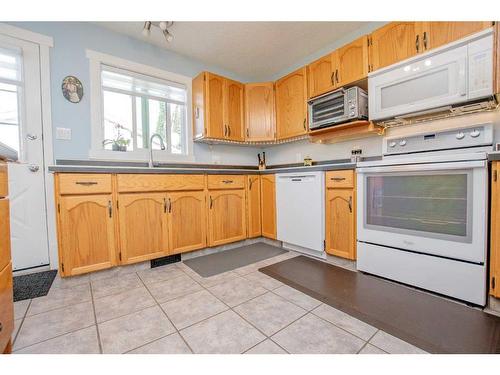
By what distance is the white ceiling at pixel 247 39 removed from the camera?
2318mm

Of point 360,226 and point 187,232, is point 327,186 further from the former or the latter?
point 187,232

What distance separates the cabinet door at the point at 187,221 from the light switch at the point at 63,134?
3.68 feet

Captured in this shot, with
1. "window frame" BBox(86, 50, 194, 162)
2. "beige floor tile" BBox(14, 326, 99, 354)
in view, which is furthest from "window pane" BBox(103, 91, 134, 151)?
"beige floor tile" BBox(14, 326, 99, 354)

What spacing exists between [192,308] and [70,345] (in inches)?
22.6

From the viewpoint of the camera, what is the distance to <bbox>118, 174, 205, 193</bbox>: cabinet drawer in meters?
1.86

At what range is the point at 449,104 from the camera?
164cm

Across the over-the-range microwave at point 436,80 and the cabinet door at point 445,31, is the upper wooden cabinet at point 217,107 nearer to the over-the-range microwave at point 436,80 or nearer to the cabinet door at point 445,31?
the over-the-range microwave at point 436,80

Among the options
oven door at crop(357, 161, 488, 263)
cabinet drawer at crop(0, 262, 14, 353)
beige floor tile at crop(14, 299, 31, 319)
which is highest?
oven door at crop(357, 161, 488, 263)

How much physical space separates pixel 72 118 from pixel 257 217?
2.17 meters

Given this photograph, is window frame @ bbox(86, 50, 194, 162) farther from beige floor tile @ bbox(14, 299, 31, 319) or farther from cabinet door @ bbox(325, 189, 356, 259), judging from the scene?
cabinet door @ bbox(325, 189, 356, 259)

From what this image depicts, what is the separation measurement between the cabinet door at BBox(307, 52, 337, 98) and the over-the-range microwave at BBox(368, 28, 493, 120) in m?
0.43

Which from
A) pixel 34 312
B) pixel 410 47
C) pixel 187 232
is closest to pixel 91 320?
pixel 34 312

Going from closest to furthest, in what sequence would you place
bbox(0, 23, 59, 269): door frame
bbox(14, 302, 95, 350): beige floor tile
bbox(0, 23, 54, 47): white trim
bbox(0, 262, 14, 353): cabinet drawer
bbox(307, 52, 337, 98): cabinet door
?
bbox(0, 262, 14, 353): cabinet drawer, bbox(14, 302, 95, 350): beige floor tile, bbox(0, 23, 54, 47): white trim, bbox(0, 23, 59, 269): door frame, bbox(307, 52, 337, 98): cabinet door

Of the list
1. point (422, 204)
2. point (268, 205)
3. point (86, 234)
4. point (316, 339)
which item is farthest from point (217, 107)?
point (316, 339)
